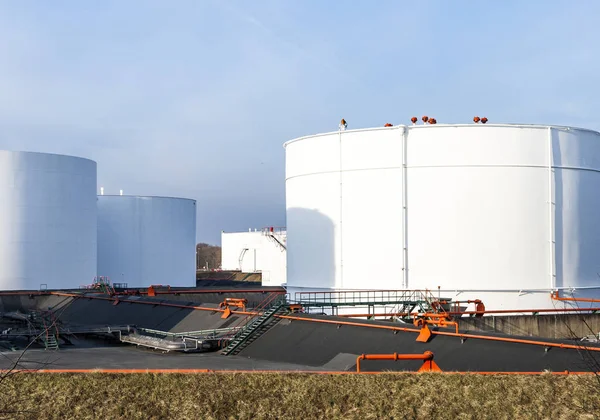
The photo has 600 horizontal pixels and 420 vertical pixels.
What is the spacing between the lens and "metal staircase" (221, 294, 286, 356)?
22.9 m

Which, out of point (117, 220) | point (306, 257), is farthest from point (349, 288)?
point (117, 220)

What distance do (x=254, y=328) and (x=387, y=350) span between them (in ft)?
17.3

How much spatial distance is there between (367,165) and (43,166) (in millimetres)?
21868

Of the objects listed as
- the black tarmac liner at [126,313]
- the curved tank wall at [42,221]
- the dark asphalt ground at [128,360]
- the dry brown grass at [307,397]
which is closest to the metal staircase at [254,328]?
the dark asphalt ground at [128,360]

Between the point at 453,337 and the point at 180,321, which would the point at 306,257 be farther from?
the point at 453,337

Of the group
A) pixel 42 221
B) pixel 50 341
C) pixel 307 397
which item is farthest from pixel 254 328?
pixel 42 221

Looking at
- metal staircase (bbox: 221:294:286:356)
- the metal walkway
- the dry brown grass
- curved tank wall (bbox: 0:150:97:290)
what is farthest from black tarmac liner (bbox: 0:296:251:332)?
the dry brown grass

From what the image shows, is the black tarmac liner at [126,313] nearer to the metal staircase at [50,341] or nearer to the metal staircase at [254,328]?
the metal staircase at [254,328]

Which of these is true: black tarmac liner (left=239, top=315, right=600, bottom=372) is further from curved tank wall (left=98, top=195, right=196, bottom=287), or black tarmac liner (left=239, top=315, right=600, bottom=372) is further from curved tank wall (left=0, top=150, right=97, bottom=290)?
curved tank wall (left=98, top=195, right=196, bottom=287)

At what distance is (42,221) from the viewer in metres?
44.2

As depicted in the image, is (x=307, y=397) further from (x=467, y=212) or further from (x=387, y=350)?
(x=467, y=212)

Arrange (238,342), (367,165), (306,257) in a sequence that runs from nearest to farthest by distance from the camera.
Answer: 1. (238,342)
2. (367,165)
3. (306,257)

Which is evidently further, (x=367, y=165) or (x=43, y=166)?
(x=43, y=166)

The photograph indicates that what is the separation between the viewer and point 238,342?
75.3 feet
